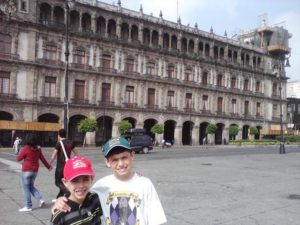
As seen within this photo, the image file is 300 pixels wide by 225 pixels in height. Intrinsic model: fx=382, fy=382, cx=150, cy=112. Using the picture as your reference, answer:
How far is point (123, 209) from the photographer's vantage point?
3053mm

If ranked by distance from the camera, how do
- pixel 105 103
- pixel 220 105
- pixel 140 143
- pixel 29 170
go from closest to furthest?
pixel 29 170
pixel 140 143
pixel 105 103
pixel 220 105

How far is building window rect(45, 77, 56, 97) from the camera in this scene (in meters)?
39.3

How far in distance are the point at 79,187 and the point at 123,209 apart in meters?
0.41

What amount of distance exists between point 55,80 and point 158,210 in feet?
125

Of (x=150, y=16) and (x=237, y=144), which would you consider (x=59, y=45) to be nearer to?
(x=150, y=16)

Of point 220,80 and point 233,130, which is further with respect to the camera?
point 220,80

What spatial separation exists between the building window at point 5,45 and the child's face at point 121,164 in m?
36.6

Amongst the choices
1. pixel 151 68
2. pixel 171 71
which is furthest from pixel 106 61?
pixel 171 71

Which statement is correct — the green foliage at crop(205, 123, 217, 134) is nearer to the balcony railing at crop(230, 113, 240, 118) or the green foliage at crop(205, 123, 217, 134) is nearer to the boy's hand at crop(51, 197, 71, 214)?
the balcony railing at crop(230, 113, 240, 118)

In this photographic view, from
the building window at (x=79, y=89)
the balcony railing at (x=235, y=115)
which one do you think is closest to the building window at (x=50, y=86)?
the building window at (x=79, y=89)

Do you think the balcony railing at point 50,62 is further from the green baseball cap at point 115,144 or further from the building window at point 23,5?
the green baseball cap at point 115,144

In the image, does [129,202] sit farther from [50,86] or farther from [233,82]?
[233,82]

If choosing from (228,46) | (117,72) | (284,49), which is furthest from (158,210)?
(284,49)

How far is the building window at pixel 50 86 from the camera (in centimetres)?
Result: 3931
